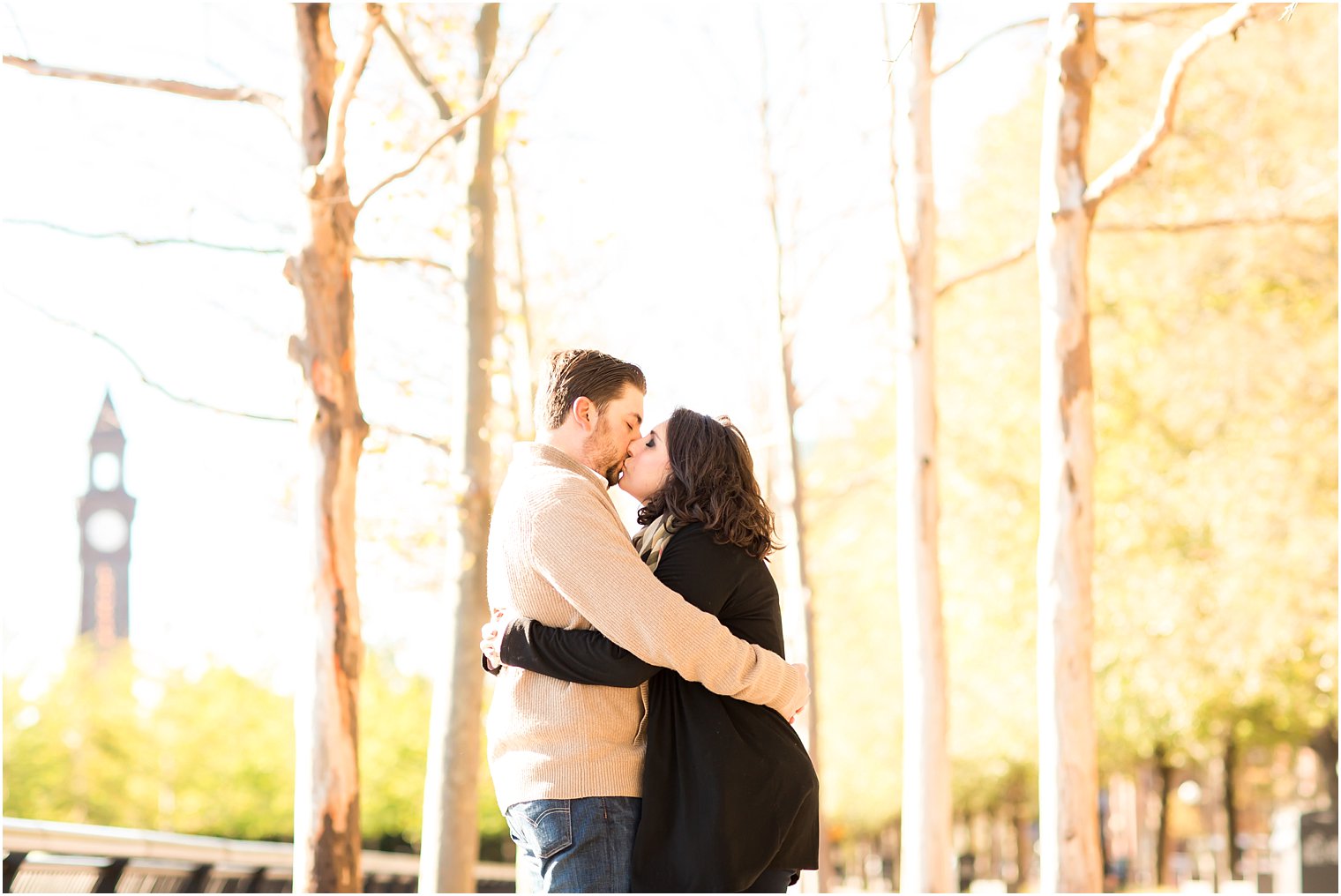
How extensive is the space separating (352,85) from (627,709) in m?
3.40

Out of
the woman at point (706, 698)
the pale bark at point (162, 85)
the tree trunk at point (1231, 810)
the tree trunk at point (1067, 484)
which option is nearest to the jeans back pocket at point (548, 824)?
the woman at point (706, 698)

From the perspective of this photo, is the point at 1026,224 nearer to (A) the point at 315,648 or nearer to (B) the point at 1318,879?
(B) the point at 1318,879

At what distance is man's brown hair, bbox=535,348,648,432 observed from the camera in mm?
3393

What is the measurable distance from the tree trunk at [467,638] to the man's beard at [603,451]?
5913mm

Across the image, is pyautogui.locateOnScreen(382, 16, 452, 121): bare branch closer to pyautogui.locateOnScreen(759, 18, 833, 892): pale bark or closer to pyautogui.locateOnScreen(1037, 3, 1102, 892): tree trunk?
pyautogui.locateOnScreen(1037, 3, 1102, 892): tree trunk

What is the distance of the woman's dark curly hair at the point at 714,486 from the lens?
323 centimetres

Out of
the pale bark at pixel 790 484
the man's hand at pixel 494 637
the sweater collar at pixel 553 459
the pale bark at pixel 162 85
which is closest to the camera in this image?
the man's hand at pixel 494 637

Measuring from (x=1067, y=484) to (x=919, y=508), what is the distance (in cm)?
187

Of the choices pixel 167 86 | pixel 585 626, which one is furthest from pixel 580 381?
pixel 167 86

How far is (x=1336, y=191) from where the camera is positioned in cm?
1280

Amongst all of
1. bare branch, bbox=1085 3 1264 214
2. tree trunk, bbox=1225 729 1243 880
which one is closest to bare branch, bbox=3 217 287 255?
bare branch, bbox=1085 3 1264 214

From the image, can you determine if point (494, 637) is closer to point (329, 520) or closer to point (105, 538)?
point (329, 520)

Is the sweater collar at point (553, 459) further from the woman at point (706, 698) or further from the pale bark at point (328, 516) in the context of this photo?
the pale bark at point (328, 516)

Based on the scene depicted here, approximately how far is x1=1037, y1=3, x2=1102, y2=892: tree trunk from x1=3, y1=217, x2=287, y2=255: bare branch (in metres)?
4.11
